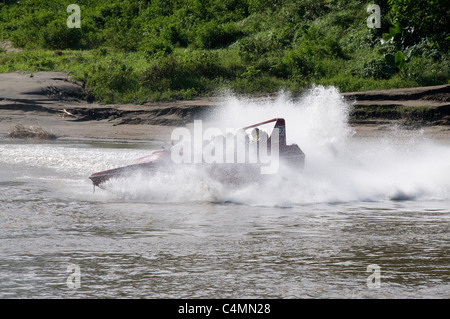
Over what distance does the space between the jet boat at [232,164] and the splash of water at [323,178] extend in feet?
0.55

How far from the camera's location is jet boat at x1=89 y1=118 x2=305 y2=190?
12.6 meters

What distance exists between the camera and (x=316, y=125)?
15.0m

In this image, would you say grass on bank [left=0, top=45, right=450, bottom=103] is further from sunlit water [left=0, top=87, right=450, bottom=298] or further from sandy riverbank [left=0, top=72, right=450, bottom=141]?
sunlit water [left=0, top=87, right=450, bottom=298]

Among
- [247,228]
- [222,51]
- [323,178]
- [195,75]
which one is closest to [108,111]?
[195,75]

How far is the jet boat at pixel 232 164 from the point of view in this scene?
12.6 metres

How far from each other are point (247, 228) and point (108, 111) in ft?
58.0

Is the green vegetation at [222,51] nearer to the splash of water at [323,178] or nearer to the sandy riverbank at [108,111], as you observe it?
the sandy riverbank at [108,111]

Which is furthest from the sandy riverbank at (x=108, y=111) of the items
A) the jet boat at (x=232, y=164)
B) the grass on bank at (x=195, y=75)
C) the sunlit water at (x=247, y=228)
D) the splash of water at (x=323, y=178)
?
the jet boat at (x=232, y=164)

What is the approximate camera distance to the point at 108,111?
26672mm

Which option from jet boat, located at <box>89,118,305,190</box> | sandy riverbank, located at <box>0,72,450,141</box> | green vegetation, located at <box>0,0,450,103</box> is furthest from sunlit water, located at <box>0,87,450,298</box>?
green vegetation, located at <box>0,0,450,103</box>

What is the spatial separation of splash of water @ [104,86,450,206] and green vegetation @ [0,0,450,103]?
25.0 feet

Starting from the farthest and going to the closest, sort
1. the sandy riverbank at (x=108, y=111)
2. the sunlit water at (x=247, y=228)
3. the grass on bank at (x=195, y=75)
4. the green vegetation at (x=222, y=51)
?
the green vegetation at (x=222, y=51) < the grass on bank at (x=195, y=75) < the sandy riverbank at (x=108, y=111) < the sunlit water at (x=247, y=228)

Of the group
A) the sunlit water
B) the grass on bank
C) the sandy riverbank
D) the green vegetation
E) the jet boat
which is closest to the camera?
the sunlit water
